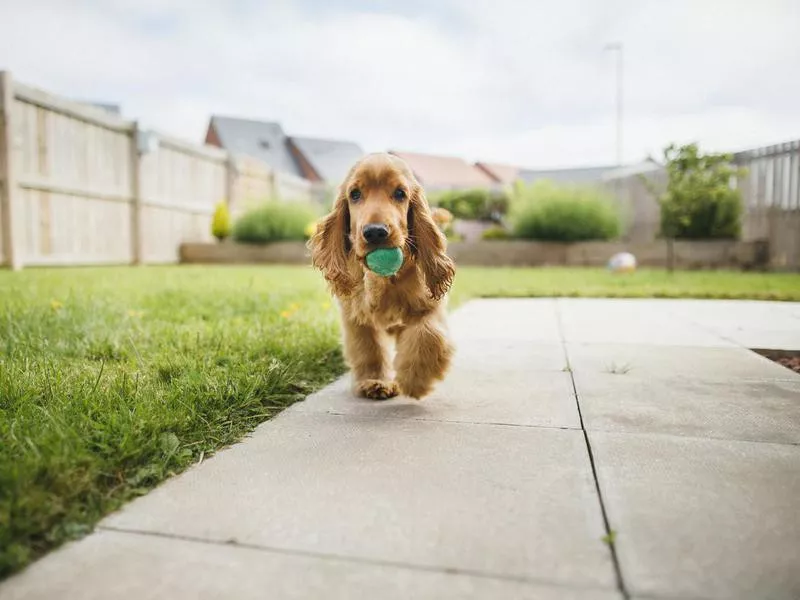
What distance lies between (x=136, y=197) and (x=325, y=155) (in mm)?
24630

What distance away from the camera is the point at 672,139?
9461 mm

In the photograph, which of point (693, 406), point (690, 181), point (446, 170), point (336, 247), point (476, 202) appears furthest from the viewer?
point (446, 170)

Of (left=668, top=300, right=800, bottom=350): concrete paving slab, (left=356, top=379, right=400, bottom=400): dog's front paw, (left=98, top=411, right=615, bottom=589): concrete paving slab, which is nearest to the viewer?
(left=98, top=411, right=615, bottom=589): concrete paving slab

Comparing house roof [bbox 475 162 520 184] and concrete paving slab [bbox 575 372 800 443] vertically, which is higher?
house roof [bbox 475 162 520 184]

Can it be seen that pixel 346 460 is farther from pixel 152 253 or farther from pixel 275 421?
pixel 152 253

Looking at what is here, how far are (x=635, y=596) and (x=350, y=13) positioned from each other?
8.49 m

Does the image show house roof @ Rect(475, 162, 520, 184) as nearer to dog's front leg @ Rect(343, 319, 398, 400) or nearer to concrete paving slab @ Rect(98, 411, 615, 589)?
dog's front leg @ Rect(343, 319, 398, 400)

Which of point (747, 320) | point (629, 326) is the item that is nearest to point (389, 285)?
point (629, 326)

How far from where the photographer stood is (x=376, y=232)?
6.63 feet

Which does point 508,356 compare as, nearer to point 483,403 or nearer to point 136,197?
point 483,403

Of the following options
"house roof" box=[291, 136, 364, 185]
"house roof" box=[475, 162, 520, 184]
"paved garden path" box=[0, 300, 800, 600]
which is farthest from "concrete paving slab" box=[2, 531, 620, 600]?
"house roof" box=[475, 162, 520, 184]

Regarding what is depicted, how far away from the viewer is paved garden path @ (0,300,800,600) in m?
1.01

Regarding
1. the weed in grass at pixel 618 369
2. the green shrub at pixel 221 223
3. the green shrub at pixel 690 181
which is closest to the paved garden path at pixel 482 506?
the weed in grass at pixel 618 369

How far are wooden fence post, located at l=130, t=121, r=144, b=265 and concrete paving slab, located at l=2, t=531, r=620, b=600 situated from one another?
38.1 ft
